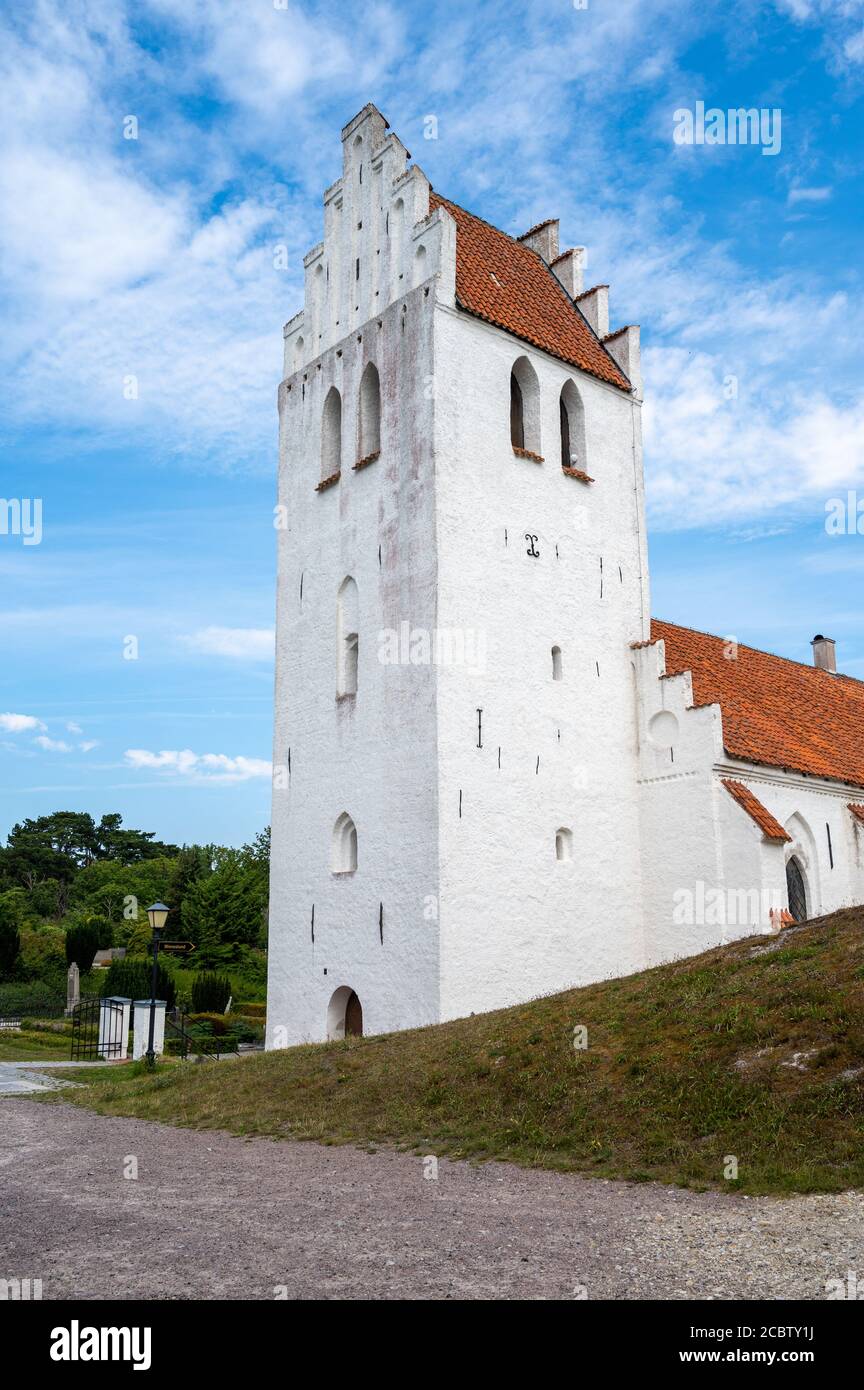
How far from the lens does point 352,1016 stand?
18.8 metres

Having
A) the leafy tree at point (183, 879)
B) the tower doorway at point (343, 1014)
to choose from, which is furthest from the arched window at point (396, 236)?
the leafy tree at point (183, 879)

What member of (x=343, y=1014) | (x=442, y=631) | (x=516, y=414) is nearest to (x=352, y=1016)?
(x=343, y=1014)

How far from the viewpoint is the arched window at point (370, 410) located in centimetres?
2027

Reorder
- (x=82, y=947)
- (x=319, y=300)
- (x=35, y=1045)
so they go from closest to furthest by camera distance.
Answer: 1. (x=319, y=300)
2. (x=35, y=1045)
3. (x=82, y=947)

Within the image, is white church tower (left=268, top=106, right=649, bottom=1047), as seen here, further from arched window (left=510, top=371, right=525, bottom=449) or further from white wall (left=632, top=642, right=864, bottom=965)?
white wall (left=632, top=642, right=864, bottom=965)

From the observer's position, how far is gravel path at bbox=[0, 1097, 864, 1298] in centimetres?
533

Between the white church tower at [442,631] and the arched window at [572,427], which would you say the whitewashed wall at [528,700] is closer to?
the white church tower at [442,631]

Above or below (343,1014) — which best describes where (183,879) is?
above

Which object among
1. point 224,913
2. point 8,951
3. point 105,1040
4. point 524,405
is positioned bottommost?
point 105,1040

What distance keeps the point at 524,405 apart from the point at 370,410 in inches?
115

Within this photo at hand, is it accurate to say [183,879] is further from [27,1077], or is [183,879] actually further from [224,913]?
[27,1077]

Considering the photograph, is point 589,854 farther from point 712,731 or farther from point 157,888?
point 157,888
